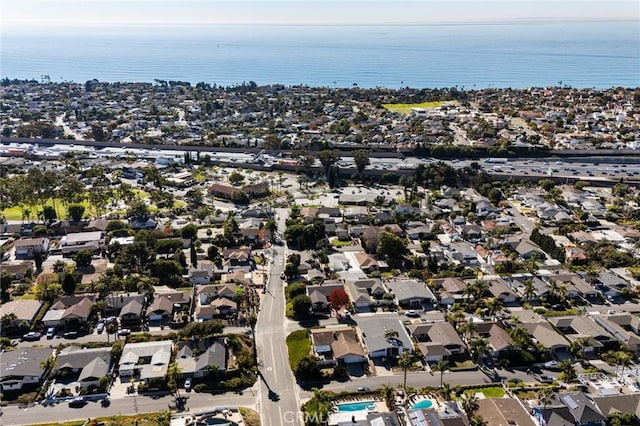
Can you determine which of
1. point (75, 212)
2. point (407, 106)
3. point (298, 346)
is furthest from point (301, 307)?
point (407, 106)

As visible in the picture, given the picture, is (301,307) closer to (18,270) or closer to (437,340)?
(437,340)

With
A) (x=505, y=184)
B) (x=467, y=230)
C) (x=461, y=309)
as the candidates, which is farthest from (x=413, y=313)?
(x=505, y=184)

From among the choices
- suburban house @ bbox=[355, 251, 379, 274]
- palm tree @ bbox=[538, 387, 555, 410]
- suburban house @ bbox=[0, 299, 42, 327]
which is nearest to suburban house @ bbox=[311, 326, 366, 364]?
palm tree @ bbox=[538, 387, 555, 410]

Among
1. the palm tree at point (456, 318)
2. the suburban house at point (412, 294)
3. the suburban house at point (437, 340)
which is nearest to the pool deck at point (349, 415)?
the suburban house at point (437, 340)

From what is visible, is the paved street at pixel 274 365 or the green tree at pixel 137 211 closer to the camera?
the paved street at pixel 274 365

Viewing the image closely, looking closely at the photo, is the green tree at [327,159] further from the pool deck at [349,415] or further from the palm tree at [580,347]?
the pool deck at [349,415]

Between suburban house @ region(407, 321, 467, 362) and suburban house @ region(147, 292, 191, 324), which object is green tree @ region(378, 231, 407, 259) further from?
suburban house @ region(147, 292, 191, 324)

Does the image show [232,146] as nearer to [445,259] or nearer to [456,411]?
[445,259]
